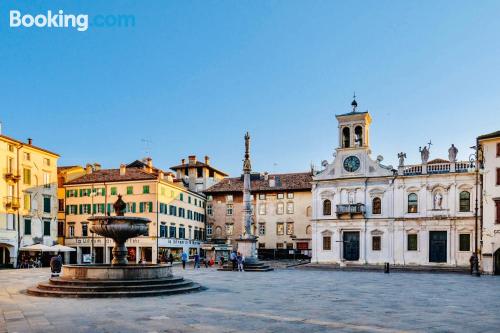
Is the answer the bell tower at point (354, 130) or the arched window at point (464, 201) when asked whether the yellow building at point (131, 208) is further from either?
the arched window at point (464, 201)

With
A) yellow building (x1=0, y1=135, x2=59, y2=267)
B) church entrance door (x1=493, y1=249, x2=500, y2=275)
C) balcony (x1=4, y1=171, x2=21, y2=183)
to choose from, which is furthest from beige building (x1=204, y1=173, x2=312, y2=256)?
church entrance door (x1=493, y1=249, x2=500, y2=275)

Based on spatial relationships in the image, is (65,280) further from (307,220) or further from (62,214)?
(307,220)

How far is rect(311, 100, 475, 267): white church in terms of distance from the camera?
1711 inches

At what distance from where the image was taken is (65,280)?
1795cm

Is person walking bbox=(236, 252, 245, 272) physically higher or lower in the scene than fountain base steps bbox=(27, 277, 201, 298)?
lower

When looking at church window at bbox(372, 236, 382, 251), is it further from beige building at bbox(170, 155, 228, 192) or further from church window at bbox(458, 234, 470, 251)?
beige building at bbox(170, 155, 228, 192)

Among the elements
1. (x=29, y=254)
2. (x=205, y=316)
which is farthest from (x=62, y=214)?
(x=205, y=316)

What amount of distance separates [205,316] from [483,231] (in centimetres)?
2990

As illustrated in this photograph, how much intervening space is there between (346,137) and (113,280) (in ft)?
114

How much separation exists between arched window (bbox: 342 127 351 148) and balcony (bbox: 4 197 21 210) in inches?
1195

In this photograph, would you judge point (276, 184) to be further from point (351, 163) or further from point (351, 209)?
point (351, 209)

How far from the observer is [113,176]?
55.6m

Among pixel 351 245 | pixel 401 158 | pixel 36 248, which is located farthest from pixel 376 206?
pixel 36 248

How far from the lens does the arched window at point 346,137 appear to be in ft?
160
